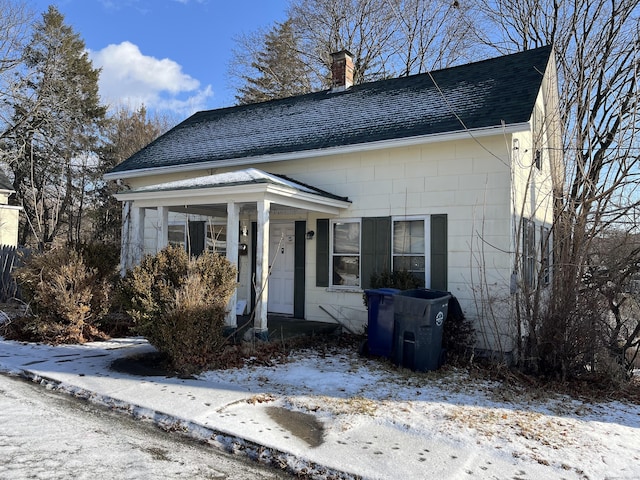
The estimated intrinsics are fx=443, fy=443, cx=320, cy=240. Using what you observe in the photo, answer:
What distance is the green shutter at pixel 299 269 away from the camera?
9.41 m

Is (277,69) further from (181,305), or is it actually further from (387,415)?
(387,415)

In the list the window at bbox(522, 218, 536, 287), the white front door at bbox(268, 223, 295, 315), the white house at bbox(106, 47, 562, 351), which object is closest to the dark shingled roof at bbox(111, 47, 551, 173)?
the white house at bbox(106, 47, 562, 351)

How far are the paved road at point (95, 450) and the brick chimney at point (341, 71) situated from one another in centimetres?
947

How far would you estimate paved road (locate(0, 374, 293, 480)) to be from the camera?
3242mm

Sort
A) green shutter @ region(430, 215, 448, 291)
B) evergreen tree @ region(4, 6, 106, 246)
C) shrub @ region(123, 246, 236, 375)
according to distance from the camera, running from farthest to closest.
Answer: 1. evergreen tree @ region(4, 6, 106, 246)
2. green shutter @ region(430, 215, 448, 291)
3. shrub @ region(123, 246, 236, 375)

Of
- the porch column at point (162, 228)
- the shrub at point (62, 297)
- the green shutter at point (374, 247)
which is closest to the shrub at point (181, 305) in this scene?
the shrub at point (62, 297)

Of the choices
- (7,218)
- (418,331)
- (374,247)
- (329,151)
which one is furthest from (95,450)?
(7,218)

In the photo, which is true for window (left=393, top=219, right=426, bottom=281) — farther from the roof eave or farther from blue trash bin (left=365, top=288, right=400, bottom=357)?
the roof eave

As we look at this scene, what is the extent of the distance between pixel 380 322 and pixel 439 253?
1.90 meters

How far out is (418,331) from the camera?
622cm

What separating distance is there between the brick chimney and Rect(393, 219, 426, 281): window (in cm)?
491

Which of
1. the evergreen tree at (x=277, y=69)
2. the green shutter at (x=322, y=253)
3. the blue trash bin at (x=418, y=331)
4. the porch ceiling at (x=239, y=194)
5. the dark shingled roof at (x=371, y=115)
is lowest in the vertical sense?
the blue trash bin at (x=418, y=331)

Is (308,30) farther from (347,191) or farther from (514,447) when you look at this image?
(514,447)

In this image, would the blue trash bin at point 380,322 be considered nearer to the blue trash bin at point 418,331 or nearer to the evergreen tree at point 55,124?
the blue trash bin at point 418,331
